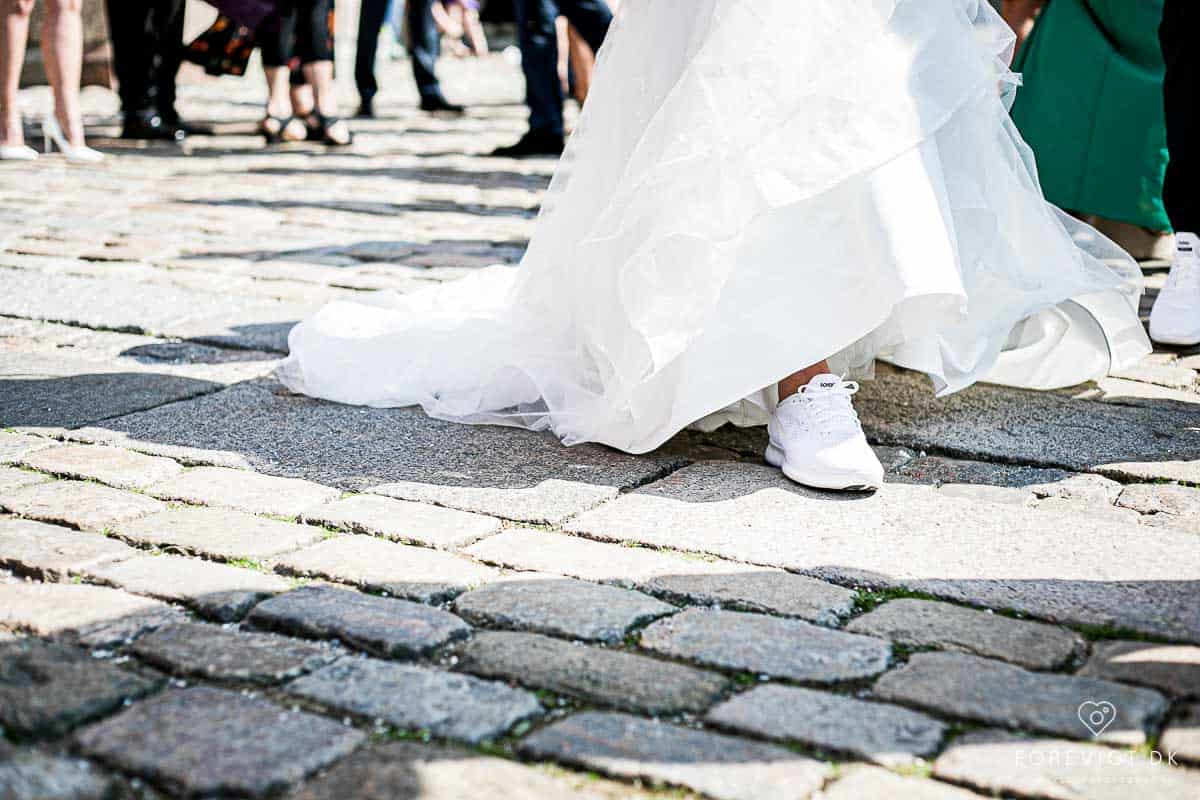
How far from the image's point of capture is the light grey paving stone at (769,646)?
1721 mm

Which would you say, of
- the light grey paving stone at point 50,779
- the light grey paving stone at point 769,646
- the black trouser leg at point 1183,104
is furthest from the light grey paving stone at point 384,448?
the black trouser leg at point 1183,104

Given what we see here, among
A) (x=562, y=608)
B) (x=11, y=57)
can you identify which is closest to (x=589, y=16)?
(x=11, y=57)

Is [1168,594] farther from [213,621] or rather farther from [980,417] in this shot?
[213,621]

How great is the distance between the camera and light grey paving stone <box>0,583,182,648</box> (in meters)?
1.79

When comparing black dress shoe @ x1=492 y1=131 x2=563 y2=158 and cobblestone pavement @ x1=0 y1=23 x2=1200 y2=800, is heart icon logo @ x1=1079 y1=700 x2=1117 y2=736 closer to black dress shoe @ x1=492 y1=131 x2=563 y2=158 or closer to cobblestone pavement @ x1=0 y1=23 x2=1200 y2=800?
cobblestone pavement @ x1=0 y1=23 x2=1200 y2=800

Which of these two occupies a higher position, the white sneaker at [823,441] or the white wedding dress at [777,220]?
the white wedding dress at [777,220]

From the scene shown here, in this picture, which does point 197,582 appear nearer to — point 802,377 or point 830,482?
point 830,482

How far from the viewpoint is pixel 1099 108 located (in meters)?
4.16

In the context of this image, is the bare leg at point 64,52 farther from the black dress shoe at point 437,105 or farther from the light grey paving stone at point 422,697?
the light grey paving stone at point 422,697

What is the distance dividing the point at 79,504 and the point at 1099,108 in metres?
3.29

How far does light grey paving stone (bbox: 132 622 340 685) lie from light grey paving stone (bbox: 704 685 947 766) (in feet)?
1.76

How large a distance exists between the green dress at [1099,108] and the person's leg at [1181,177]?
0.74 meters

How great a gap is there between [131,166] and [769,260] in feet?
16.7

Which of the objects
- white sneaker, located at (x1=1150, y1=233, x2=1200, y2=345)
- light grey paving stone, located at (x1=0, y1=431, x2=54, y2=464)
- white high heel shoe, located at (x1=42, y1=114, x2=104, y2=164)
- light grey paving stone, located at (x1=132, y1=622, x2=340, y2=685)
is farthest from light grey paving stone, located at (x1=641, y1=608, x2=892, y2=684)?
white high heel shoe, located at (x1=42, y1=114, x2=104, y2=164)
